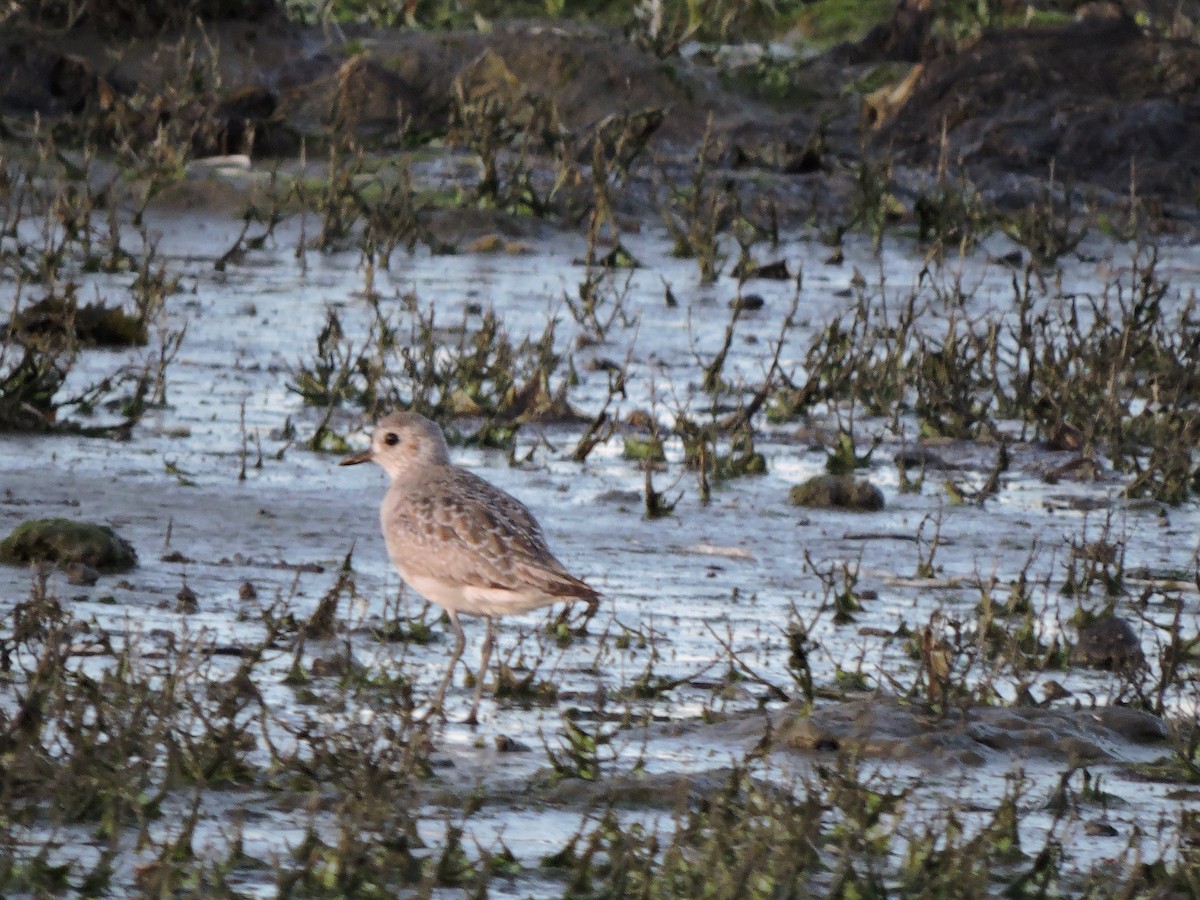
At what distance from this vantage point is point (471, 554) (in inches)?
248

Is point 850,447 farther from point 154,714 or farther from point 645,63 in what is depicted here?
point 645,63

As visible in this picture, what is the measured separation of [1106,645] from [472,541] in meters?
2.01

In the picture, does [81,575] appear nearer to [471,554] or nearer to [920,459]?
[471,554]

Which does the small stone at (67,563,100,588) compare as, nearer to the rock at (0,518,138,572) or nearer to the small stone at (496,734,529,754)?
the rock at (0,518,138,572)

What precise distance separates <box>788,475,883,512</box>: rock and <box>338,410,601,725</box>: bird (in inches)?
94.5

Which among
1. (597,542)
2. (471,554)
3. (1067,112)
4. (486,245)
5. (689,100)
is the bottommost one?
(597,542)

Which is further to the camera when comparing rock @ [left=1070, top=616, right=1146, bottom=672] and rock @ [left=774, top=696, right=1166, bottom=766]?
rock @ [left=1070, top=616, right=1146, bottom=672]

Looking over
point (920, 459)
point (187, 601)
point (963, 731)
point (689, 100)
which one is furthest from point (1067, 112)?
point (963, 731)

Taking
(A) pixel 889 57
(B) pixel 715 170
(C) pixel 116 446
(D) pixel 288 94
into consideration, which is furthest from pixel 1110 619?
(A) pixel 889 57

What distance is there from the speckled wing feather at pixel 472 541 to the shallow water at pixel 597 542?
0.85ft

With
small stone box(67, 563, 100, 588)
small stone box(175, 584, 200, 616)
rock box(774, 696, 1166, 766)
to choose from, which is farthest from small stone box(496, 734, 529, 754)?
small stone box(67, 563, 100, 588)

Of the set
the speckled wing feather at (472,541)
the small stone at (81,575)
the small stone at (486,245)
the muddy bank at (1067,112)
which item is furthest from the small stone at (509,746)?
the muddy bank at (1067,112)

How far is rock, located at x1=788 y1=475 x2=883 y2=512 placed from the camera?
897 cm

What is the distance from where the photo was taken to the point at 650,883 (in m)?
4.39
